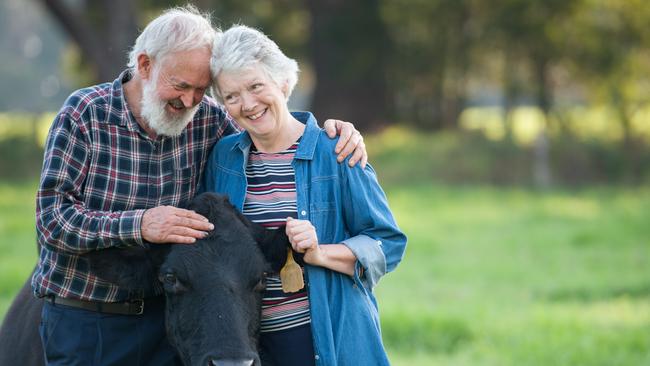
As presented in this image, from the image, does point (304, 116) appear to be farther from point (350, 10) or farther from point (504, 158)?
point (350, 10)

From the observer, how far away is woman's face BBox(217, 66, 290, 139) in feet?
14.6

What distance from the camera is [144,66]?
4.62m

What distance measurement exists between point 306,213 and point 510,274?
28.0ft

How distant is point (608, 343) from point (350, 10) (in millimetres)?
17446

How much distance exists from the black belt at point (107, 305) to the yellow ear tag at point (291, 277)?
0.74 meters

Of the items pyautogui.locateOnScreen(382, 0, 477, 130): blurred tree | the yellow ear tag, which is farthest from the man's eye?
pyautogui.locateOnScreen(382, 0, 477, 130): blurred tree

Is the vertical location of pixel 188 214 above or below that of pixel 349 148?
below

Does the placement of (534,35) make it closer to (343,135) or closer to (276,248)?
(343,135)

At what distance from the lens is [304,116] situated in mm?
4852

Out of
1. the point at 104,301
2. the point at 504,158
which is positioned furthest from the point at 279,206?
the point at 504,158

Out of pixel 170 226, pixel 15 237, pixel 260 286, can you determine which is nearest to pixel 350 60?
pixel 15 237

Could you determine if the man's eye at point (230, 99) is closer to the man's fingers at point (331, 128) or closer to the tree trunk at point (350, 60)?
the man's fingers at point (331, 128)

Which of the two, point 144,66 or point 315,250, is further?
point 144,66

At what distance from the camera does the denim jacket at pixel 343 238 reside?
442 centimetres
